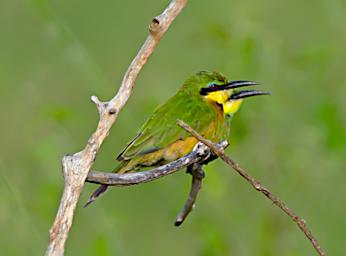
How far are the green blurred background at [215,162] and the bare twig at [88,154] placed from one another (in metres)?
0.97

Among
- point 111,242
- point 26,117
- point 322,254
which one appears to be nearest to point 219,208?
point 111,242

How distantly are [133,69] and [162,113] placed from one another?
0.81 meters

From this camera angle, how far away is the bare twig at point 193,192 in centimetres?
216

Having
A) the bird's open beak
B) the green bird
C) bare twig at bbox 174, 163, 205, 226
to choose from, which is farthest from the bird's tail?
the bird's open beak

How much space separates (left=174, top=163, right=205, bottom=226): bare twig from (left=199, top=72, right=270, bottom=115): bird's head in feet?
1.78

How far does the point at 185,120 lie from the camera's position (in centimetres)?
291

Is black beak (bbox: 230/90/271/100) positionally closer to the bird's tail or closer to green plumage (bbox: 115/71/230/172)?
green plumage (bbox: 115/71/230/172)

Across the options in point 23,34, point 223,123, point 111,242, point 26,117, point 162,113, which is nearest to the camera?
point 162,113

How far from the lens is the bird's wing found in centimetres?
262

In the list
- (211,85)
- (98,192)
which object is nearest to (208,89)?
(211,85)

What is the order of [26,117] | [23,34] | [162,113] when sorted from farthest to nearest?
[23,34] → [26,117] → [162,113]

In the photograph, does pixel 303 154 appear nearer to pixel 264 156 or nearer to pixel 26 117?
pixel 264 156

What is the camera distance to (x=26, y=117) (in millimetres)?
3947

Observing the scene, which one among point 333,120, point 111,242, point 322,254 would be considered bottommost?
point 322,254
